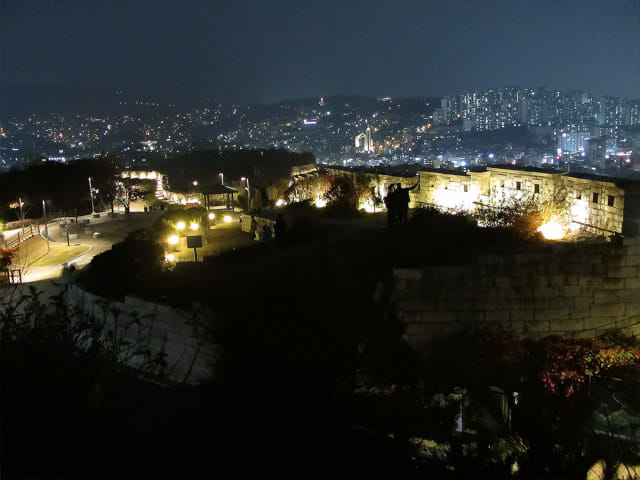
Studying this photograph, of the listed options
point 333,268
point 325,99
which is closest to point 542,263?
point 333,268

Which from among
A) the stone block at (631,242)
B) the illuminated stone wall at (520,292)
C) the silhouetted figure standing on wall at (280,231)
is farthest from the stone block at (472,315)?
the silhouetted figure standing on wall at (280,231)

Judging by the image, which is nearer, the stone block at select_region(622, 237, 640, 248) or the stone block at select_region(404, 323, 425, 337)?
the stone block at select_region(404, 323, 425, 337)

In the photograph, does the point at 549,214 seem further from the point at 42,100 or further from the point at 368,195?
the point at 42,100

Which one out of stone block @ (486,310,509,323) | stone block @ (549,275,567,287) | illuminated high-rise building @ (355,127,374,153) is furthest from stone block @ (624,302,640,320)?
illuminated high-rise building @ (355,127,374,153)

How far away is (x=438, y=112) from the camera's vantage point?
114 meters

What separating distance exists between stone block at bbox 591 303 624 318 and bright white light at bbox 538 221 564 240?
2325 mm

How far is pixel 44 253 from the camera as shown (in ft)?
71.5

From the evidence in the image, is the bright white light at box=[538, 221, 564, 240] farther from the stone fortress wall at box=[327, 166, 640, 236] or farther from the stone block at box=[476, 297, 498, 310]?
the stone block at box=[476, 297, 498, 310]

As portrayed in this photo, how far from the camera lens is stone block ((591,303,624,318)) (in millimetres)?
9234

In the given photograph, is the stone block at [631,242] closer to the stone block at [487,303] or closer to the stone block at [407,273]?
the stone block at [487,303]

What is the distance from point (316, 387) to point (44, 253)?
18784 mm

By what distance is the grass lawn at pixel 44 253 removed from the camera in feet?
66.4

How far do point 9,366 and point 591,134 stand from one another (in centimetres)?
8635

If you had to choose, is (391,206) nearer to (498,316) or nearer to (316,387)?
(498,316)
